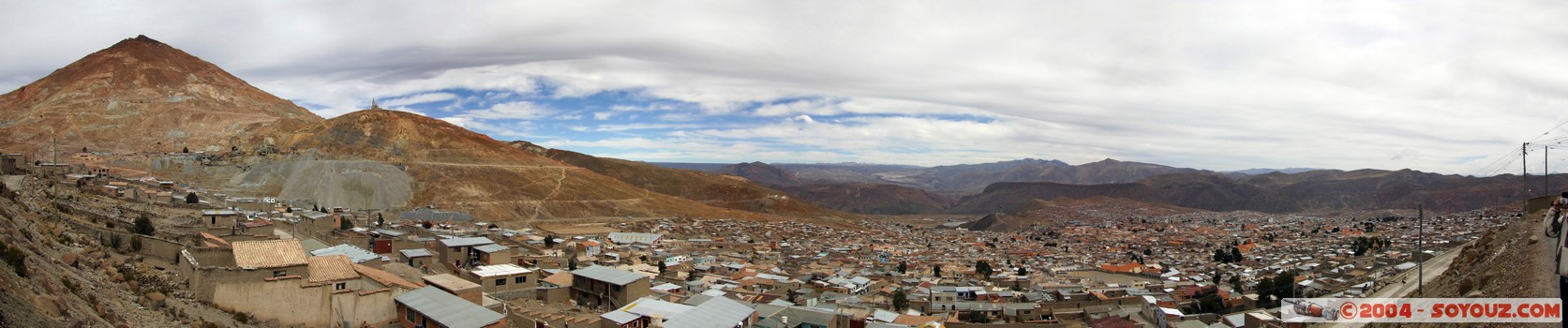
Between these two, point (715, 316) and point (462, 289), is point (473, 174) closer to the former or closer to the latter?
point (462, 289)

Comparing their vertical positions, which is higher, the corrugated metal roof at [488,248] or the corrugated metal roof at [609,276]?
the corrugated metal roof at [488,248]

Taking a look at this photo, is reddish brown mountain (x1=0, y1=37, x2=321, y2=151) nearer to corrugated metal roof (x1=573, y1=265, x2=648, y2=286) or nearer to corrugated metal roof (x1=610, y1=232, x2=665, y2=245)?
corrugated metal roof (x1=610, y1=232, x2=665, y2=245)

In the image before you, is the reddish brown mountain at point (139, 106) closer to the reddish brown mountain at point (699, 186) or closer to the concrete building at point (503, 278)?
the reddish brown mountain at point (699, 186)

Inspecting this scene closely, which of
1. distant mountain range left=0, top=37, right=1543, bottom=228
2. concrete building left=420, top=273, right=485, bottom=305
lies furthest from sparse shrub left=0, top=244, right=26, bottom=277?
distant mountain range left=0, top=37, right=1543, bottom=228

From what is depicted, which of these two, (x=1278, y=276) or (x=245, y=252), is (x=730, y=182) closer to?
(x=1278, y=276)

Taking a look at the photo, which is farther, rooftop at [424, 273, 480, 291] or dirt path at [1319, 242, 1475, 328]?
dirt path at [1319, 242, 1475, 328]

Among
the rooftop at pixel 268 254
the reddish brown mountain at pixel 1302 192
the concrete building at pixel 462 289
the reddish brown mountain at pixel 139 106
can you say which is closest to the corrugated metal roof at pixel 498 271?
the concrete building at pixel 462 289

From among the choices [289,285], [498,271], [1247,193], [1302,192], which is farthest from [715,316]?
[1247,193]
